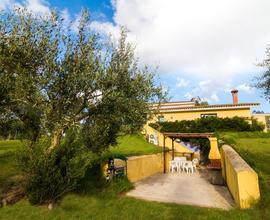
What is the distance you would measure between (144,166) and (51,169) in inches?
339

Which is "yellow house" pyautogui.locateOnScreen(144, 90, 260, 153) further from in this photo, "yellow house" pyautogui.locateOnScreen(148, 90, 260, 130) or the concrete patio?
the concrete patio

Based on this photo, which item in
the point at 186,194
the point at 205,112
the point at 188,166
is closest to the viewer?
the point at 186,194

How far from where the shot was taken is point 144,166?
1541cm

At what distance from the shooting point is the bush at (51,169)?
786cm

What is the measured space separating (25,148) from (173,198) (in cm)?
688

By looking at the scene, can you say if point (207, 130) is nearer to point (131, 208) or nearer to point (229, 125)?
point (229, 125)

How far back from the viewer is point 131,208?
833cm

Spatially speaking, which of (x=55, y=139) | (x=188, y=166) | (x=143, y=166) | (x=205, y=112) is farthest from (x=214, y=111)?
(x=55, y=139)

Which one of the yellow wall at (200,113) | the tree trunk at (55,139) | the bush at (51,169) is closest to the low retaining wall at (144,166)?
the bush at (51,169)

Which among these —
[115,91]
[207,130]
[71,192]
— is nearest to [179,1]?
[115,91]

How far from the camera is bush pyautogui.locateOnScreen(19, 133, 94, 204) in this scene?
25.8 feet

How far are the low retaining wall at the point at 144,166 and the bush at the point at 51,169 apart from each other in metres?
4.93

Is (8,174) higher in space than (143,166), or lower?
lower

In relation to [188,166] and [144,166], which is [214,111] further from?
[144,166]
